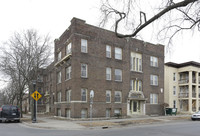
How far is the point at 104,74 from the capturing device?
24125mm

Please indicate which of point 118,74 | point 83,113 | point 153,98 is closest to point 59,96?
point 83,113

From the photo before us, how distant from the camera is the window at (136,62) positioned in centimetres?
2729

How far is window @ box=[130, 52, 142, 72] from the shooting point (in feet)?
89.5

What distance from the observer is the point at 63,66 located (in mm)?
25594

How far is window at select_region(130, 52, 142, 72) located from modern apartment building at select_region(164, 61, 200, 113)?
978 centimetres

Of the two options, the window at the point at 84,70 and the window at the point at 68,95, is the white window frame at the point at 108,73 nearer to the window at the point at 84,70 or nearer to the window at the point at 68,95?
the window at the point at 84,70

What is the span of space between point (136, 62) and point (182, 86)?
48.0 feet

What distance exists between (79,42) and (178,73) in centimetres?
2251

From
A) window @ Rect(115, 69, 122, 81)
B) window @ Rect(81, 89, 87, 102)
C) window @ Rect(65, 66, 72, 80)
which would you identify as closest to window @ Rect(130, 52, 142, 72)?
window @ Rect(115, 69, 122, 81)

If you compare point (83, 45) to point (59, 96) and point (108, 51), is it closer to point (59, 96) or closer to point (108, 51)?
point (108, 51)

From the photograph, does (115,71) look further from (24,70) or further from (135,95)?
(24,70)

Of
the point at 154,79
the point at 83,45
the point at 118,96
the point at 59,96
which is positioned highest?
the point at 83,45

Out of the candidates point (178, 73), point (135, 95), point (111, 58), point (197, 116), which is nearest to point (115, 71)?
point (111, 58)

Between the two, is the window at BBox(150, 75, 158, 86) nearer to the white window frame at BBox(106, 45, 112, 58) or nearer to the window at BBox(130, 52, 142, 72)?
the window at BBox(130, 52, 142, 72)
